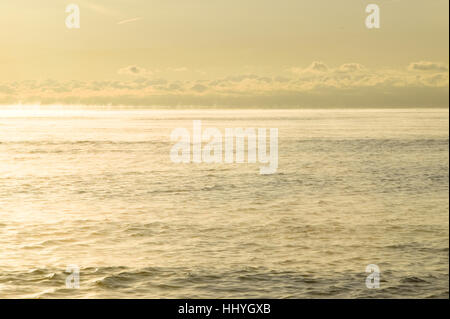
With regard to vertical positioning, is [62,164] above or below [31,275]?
above

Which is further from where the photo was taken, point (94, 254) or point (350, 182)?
point (350, 182)

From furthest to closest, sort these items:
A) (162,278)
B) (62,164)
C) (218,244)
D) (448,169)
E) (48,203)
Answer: (62,164) < (448,169) < (48,203) < (218,244) < (162,278)

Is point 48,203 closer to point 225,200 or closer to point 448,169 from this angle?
point 225,200

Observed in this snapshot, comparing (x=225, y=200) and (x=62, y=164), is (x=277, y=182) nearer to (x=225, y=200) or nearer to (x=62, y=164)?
(x=225, y=200)

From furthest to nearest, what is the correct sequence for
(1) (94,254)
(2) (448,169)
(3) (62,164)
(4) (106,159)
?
1. (4) (106,159)
2. (3) (62,164)
3. (2) (448,169)
4. (1) (94,254)

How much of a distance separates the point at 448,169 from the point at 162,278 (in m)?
40.0

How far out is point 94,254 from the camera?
1728 centimetres

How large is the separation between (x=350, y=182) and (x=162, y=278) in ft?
91.7

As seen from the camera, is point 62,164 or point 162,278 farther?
point 62,164

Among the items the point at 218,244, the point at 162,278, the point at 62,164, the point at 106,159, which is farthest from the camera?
the point at 106,159

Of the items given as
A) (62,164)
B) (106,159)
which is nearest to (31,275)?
(62,164)

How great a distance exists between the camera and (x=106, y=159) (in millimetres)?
59156
